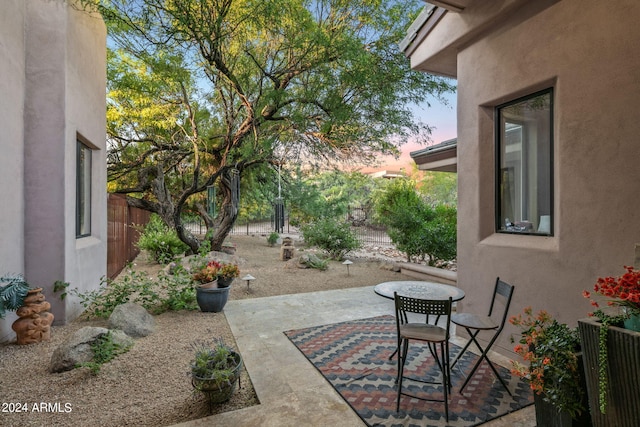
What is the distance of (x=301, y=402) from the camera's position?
251 cm

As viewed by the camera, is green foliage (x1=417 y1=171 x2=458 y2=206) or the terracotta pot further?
green foliage (x1=417 y1=171 x2=458 y2=206)

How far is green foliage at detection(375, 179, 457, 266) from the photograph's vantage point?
780cm

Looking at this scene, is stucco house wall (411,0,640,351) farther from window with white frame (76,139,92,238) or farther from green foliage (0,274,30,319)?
window with white frame (76,139,92,238)

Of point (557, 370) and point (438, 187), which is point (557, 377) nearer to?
point (557, 370)

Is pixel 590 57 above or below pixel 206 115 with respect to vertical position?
below

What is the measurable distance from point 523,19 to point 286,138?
656cm

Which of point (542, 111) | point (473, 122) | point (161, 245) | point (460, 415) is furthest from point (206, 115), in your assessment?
point (460, 415)

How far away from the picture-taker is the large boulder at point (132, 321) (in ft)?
12.5

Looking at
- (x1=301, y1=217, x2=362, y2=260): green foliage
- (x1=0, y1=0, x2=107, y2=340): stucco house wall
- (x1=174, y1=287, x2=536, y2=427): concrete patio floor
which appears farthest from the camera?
(x1=301, y1=217, x2=362, y2=260): green foliage

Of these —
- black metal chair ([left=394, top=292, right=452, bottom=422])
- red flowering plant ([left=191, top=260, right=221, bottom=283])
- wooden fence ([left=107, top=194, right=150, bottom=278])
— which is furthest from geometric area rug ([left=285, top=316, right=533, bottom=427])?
wooden fence ([left=107, top=194, right=150, bottom=278])

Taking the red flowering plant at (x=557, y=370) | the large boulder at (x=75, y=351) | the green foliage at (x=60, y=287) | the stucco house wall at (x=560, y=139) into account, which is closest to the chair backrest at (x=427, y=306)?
the red flowering plant at (x=557, y=370)

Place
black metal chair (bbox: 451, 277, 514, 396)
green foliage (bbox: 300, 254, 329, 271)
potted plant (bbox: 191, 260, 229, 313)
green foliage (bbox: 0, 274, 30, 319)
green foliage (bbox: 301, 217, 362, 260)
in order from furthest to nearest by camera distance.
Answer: green foliage (bbox: 301, 217, 362, 260)
green foliage (bbox: 300, 254, 329, 271)
potted plant (bbox: 191, 260, 229, 313)
green foliage (bbox: 0, 274, 30, 319)
black metal chair (bbox: 451, 277, 514, 396)

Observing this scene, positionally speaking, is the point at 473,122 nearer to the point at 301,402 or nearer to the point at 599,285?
the point at 599,285

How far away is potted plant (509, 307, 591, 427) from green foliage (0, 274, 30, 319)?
4710mm
